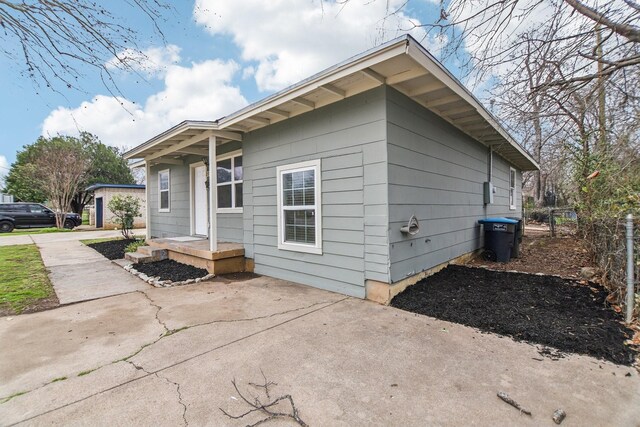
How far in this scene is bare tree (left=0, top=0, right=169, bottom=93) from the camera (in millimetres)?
2676

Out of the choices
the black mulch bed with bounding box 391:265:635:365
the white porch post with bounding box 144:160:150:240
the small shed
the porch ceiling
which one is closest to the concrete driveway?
the black mulch bed with bounding box 391:265:635:365

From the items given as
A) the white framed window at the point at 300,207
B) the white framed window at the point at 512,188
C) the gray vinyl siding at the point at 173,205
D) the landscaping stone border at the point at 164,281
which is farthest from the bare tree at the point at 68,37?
the white framed window at the point at 512,188

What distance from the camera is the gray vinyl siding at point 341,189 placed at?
12.5 feet

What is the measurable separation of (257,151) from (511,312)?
182 inches

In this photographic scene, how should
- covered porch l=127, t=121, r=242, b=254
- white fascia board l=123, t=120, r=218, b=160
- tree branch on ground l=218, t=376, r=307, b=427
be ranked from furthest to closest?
covered porch l=127, t=121, r=242, b=254
white fascia board l=123, t=120, r=218, b=160
tree branch on ground l=218, t=376, r=307, b=427

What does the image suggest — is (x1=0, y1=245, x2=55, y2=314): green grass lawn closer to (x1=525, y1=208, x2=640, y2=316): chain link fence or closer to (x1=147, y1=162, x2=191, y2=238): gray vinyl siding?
(x1=147, y1=162, x2=191, y2=238): gray vinyl siding

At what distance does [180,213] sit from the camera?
825 cm

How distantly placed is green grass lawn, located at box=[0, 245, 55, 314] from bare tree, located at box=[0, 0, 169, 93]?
2.97 m

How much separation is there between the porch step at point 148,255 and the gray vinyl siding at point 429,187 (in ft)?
18.0

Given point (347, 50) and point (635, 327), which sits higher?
point (347, 50)

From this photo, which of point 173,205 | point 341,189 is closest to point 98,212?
point 173,205

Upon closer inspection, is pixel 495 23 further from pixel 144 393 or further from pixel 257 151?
pixel 144 393

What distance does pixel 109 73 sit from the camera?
10.2 feet

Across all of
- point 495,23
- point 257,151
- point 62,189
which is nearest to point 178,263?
point 257,151
